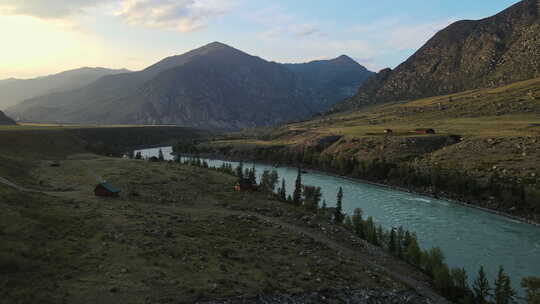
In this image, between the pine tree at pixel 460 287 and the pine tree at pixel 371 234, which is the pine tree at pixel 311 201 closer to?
the pine tree at pixel 371 234

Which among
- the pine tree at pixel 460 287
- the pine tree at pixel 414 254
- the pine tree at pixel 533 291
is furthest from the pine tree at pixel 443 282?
the pine tree at pixel 533 291

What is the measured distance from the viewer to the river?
5109 centimetres

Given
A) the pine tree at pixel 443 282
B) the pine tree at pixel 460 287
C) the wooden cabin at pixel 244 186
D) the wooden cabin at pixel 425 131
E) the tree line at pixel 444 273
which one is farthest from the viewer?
the wooden cabin at pixel 425 131

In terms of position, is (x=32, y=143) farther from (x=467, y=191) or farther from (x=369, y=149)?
(x=467, y=191)

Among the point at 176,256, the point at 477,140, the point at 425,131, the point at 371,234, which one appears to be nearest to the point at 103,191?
the point at 176,256

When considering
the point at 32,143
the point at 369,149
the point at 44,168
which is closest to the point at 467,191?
the point at 369,149

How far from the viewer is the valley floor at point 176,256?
26.5 m

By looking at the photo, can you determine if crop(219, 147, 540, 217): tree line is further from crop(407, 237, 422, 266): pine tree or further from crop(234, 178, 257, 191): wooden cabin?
crop(234, 178, 257, 191): wooden cabin

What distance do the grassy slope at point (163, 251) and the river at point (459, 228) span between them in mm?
15099

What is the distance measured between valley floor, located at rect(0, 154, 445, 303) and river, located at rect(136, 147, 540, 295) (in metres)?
15.0

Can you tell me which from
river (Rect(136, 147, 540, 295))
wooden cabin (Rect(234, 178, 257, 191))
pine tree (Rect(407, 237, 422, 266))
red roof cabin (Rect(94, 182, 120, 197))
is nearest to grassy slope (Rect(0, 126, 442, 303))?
red roof cabin (Rect(94, 182, 120, 197))

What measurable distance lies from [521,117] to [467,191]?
292ft

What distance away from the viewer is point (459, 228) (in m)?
67.1

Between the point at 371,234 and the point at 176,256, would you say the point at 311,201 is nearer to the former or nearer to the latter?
the point at 371,234
